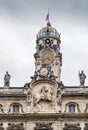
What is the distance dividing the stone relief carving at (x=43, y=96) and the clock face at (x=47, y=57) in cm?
915

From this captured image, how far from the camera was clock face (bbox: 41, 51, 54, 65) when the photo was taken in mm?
72869

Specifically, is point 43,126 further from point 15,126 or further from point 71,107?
point 71,107

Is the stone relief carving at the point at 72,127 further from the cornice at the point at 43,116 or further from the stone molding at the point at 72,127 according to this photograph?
the cornice at the point at 43,116

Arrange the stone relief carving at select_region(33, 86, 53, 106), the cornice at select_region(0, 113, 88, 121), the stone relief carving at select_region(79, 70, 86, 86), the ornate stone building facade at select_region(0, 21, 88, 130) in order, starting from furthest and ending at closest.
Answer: the stone relief carving at select_region(79, 70, 86, 86)
the stone relief carving at select_region(33, 86, 53, 106)
the cornice at select_region(0, 113, 88, 121)
the ornate stone building facade at select_region(0, 21, 88, 130)

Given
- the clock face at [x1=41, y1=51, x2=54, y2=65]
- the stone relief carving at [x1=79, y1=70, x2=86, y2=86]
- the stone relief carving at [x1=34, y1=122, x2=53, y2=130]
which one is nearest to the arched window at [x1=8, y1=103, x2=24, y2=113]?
the stone relief carving at [x1=34, y1=122, x2=53, y2=130]

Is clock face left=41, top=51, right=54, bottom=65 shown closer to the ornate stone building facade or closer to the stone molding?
the ornate stone building facade

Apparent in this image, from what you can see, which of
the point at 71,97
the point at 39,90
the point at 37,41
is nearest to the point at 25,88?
the point at 39,90

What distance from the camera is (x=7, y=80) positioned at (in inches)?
2601

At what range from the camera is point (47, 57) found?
241 feet

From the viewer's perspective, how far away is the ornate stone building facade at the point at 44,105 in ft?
203

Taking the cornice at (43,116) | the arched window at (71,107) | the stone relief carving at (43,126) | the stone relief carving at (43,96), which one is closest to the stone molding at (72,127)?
the cornice at (43,116)

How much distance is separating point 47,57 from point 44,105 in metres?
12.3

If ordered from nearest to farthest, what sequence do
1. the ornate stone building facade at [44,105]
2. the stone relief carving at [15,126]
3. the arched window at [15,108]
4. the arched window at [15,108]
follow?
the stone relief carving at [15,126] < the ornate stone building facade at [44,105] < the arched window at [15,108] < the arched window at [15,108]

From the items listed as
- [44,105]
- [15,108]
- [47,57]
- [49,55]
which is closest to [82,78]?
[44,105]
